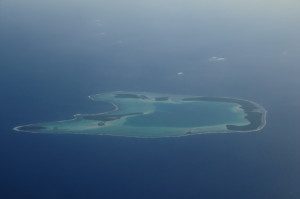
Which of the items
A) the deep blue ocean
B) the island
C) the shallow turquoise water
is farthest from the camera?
the shallow turquoise water

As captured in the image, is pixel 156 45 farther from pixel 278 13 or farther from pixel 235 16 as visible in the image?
pixel 278 13

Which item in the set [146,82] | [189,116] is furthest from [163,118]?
[146,82]

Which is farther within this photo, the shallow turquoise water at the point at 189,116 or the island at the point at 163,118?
the shallow turquoise water at the point at 189,116

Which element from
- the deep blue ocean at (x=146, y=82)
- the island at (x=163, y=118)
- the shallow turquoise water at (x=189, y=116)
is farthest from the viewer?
the shallow turquoise water at (x=189, y=116)

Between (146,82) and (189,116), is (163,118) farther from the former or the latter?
(146,82)

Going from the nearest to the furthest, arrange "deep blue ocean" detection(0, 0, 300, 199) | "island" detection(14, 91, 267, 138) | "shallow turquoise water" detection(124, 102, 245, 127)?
"deep blue ocean" detection(0, 0, 300, 199), "island" detection(14, 91, 267, 138), "shallow turquoise water" detection(124, 102, 245, 127)

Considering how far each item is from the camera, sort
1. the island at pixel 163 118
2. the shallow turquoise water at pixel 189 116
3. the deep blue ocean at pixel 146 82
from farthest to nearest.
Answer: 1. the shallow turquoise water at pixel 189 116
2. the island at pixel 163 118
3. the deep blue ocean at pixel 146 82
